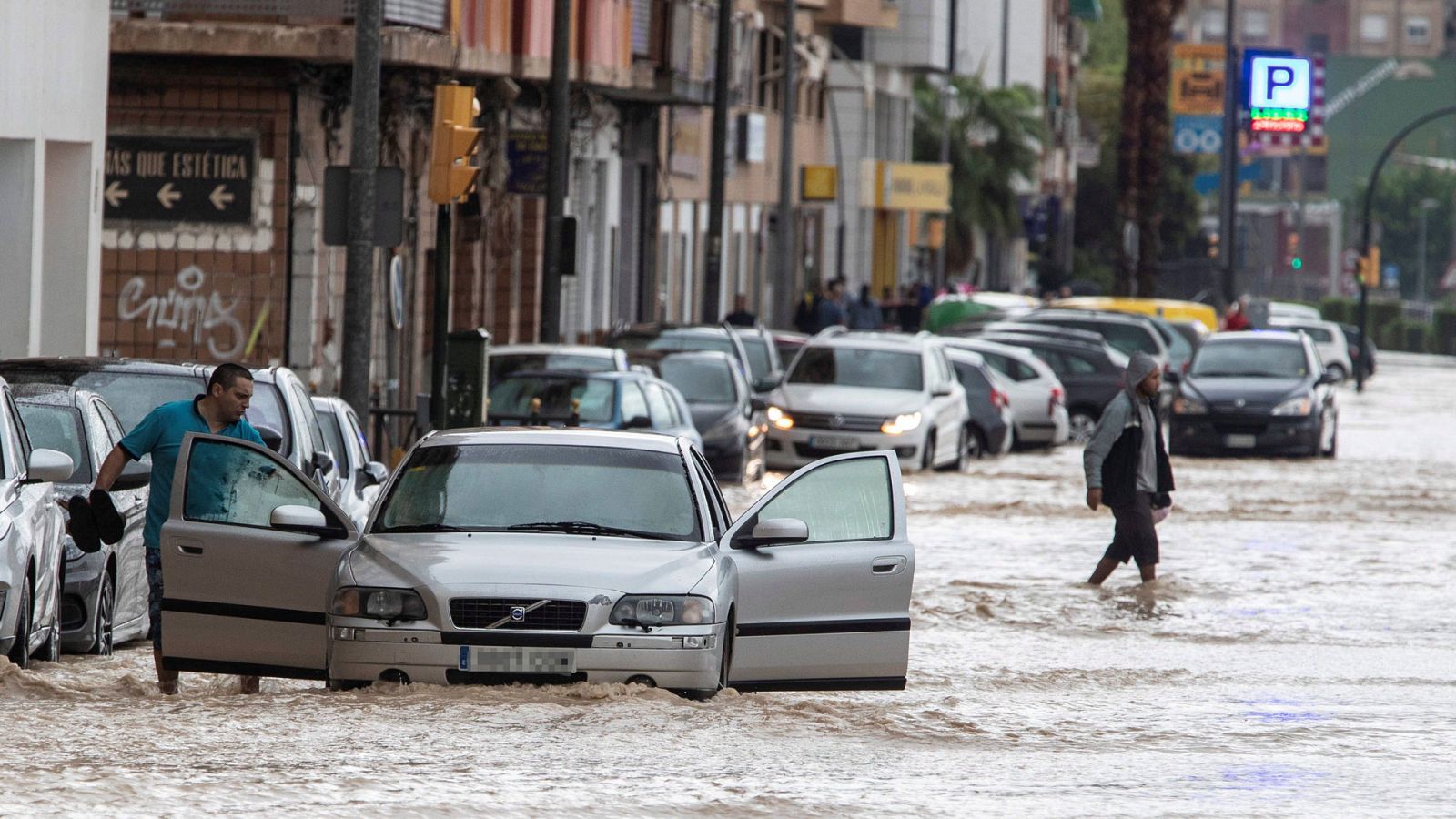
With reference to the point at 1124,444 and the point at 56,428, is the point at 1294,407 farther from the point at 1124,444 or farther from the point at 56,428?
the point at 56,428

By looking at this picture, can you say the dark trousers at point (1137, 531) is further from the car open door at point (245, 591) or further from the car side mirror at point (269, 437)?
the car open door at point (245, 591)

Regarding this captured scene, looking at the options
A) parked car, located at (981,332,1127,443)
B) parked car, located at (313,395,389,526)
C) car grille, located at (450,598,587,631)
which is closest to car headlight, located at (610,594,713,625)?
car grille, located at (450,598,587,631)

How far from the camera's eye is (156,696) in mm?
11273

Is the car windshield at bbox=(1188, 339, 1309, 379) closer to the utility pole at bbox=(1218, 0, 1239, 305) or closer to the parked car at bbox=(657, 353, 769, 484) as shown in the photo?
the parked car at bbox=(657, 353, 769, 484)

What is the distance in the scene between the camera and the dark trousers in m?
19.0

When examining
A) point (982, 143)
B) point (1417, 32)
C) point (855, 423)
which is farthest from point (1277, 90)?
point (1417, 32)

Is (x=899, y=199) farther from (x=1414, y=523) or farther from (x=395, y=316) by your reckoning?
(x=395, y=316)

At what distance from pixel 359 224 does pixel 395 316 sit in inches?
65.1

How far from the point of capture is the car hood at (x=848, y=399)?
29.6 meters

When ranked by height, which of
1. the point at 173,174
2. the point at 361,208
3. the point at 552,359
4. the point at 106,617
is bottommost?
the point at 106,617

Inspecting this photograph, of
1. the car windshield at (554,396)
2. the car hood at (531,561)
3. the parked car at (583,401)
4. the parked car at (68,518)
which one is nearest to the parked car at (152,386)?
the parked car at (68,518)

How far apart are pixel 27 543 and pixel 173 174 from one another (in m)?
16.0

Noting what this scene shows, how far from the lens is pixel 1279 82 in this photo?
69875 millimetres

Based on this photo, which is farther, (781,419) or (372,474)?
(781,419)
